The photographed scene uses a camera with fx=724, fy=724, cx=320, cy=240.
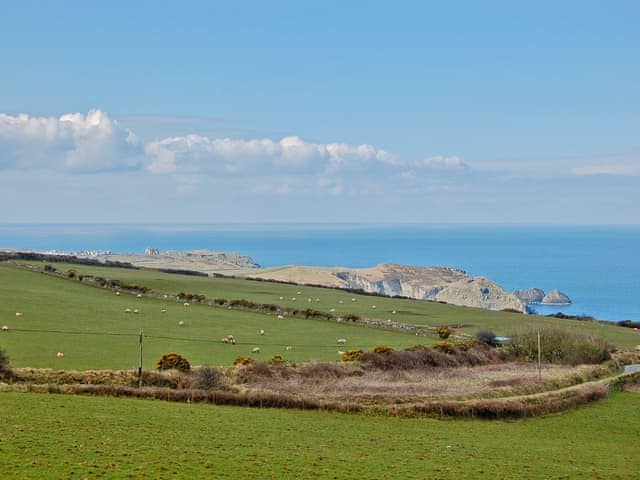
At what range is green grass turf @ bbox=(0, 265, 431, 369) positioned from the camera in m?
43.4

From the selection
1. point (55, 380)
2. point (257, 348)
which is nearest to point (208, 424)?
point (55, 380)

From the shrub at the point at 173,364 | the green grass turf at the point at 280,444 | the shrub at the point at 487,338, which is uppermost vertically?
the shrub at the point at 487,338

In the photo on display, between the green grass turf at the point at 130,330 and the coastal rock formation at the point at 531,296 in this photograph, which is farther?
the coastal rock formation at the point at 531,296

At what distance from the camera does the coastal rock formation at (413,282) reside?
132m

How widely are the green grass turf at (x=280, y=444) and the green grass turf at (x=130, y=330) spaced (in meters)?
11.7

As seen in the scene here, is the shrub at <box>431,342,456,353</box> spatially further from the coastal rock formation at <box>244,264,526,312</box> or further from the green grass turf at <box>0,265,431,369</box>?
the coastal rock formation at <box>244,264,526,312</box>

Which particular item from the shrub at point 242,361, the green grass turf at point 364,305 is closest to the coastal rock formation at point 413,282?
the green grass turf at point 364,305

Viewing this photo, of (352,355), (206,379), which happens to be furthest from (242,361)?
(352,355)

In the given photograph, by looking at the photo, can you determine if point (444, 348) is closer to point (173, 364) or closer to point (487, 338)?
point (487, 338)

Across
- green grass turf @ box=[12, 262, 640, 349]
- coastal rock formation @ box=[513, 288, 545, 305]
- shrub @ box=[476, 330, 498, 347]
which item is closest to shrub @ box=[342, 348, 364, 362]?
shrub @ box=[476, 330, 498, 347]

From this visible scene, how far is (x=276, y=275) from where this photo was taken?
146 m

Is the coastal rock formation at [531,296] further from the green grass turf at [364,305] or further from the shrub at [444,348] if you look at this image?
the shrub at [444,348]

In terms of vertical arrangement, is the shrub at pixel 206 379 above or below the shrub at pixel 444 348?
below

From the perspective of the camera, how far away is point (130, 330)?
174ft
